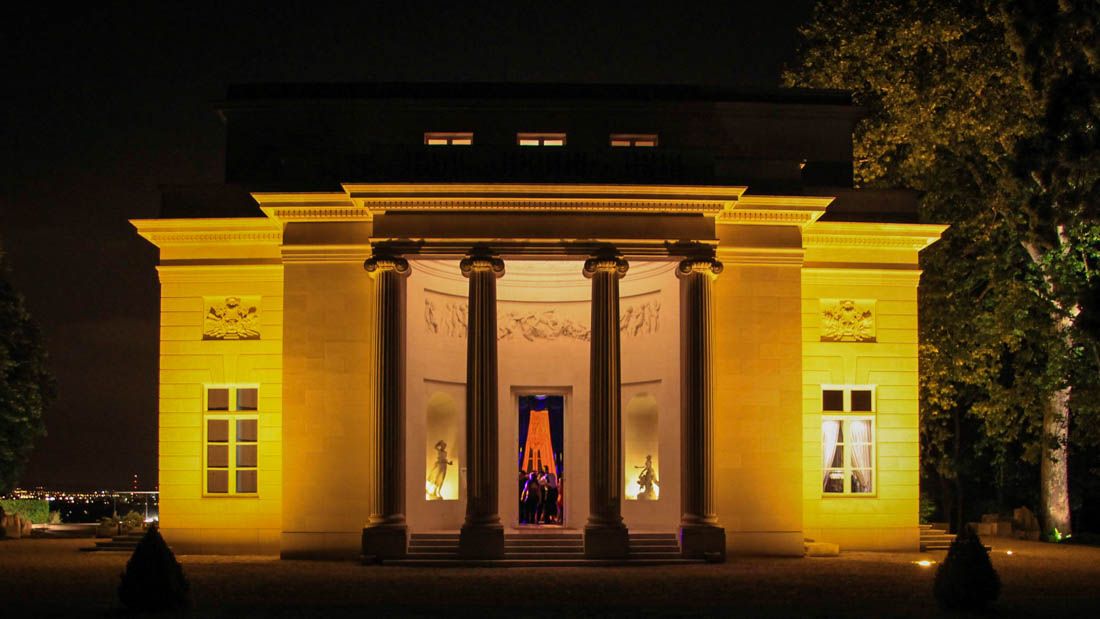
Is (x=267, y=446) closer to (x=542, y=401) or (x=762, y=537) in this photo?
(x=542, y=401)

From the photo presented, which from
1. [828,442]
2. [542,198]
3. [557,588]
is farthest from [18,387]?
[557,588]

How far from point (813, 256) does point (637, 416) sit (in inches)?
254

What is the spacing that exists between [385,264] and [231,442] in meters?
6.70

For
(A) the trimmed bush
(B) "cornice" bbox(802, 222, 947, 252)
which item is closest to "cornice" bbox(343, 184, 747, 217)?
(B) "cornice" bbox(802, 222, 947, 252)

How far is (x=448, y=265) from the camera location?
3606cm

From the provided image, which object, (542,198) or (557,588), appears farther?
(542,198)

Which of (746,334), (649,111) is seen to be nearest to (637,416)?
(746,334)

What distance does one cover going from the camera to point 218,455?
3431 cm

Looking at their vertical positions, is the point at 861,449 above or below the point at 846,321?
below

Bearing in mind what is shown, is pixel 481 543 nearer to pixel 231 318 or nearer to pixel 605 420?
pixel 605 420

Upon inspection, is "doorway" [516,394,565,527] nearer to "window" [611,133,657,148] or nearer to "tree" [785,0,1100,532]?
"window" [611,133,657,148]

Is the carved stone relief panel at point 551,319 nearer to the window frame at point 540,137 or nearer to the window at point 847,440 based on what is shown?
the window frame at point 540,137

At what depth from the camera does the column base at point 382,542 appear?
1196 inches

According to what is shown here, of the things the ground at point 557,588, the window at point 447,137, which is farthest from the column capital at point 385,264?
the ground at point 557,588
